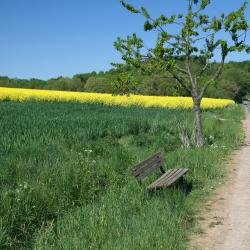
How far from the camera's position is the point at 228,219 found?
7145 millimetres

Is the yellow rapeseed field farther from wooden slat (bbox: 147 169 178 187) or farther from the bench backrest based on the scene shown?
wooden slat (bbox: 147 169 178 187)

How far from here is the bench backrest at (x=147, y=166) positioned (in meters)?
8.02

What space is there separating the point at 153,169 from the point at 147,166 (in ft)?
0.90

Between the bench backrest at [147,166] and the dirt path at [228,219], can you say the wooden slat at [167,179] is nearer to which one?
A: the bench backrest at [147,166]

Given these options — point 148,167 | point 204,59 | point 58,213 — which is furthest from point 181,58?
point 58,213

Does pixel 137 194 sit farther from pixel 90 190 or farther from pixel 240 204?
pixel 240 204

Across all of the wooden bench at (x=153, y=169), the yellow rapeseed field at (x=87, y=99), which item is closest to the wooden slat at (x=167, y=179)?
the wooden bench at (x=153, y=169)

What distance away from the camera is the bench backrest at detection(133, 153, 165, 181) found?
8.02 m

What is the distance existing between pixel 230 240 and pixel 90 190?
9.25ft

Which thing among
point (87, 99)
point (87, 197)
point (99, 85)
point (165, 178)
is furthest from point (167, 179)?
point (99, 85)

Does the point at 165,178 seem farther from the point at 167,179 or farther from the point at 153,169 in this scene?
the point at 153,169

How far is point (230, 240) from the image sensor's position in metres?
6.16

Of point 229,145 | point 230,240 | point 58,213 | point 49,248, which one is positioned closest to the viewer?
point 49,248

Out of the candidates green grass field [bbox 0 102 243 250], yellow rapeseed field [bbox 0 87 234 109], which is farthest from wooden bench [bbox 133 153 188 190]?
yellow rapeseed field [bbox 0 87 234 109]
